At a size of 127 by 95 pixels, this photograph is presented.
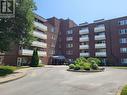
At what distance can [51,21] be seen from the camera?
72.0 metres

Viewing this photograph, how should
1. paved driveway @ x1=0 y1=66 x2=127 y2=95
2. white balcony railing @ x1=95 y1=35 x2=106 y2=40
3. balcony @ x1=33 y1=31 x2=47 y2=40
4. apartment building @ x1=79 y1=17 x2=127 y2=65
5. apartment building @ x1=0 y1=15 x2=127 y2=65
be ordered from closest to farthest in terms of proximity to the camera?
paved driveway @ x1=0 y1=66 x2=127 y2=95 < balcony @ x1=33 y1=31 x2=47 y2=40 < apartment building @ x1=0 y1=15 x2=127 y2=65 < apartment building @ x1=79 y1=17 x2=127 y2=65 < white balcony railing @ x1=95 y1=35 x2=106 y2=40

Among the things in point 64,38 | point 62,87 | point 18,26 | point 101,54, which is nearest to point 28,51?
point 101,54

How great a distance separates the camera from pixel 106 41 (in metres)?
62.0

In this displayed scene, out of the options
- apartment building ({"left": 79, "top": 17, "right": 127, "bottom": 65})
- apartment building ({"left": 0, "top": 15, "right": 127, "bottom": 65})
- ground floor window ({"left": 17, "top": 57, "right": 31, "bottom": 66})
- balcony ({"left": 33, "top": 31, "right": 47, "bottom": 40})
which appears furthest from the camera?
apartment building ({"left": 79, "top": 17, "right": 127, "bottom": 65})

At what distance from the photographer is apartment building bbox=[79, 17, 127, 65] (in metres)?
58.9

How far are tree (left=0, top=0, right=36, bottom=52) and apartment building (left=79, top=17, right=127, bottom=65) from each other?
35761 mm

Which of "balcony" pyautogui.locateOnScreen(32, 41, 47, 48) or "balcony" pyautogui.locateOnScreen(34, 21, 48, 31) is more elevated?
"balcony" pyautogui.locateOnScreen(34, 21, 48, 31)

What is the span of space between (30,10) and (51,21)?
41.9 m

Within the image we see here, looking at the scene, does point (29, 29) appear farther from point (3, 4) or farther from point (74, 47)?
point (74, 47)

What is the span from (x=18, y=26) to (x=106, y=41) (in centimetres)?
3805

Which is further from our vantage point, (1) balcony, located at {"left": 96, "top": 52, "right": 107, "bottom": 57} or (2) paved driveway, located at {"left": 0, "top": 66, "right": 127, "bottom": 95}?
(1) balcony, located at {"left": 96, "top": 52, "right": 107, "bottom": 57}

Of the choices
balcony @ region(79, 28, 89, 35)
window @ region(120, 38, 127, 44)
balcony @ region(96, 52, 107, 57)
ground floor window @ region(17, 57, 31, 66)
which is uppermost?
balcony @ region(79, 28, 89, 35)

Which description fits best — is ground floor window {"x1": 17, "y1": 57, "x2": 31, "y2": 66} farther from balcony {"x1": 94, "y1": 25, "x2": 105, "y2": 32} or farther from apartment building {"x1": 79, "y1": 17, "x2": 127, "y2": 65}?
balcony {"x1": 94, "y1": 25, "x2": 105, "y2": 32}

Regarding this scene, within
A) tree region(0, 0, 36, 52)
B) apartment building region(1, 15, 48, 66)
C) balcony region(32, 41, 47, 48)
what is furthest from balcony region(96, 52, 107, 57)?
tree region(0, 0, 36, 52)
